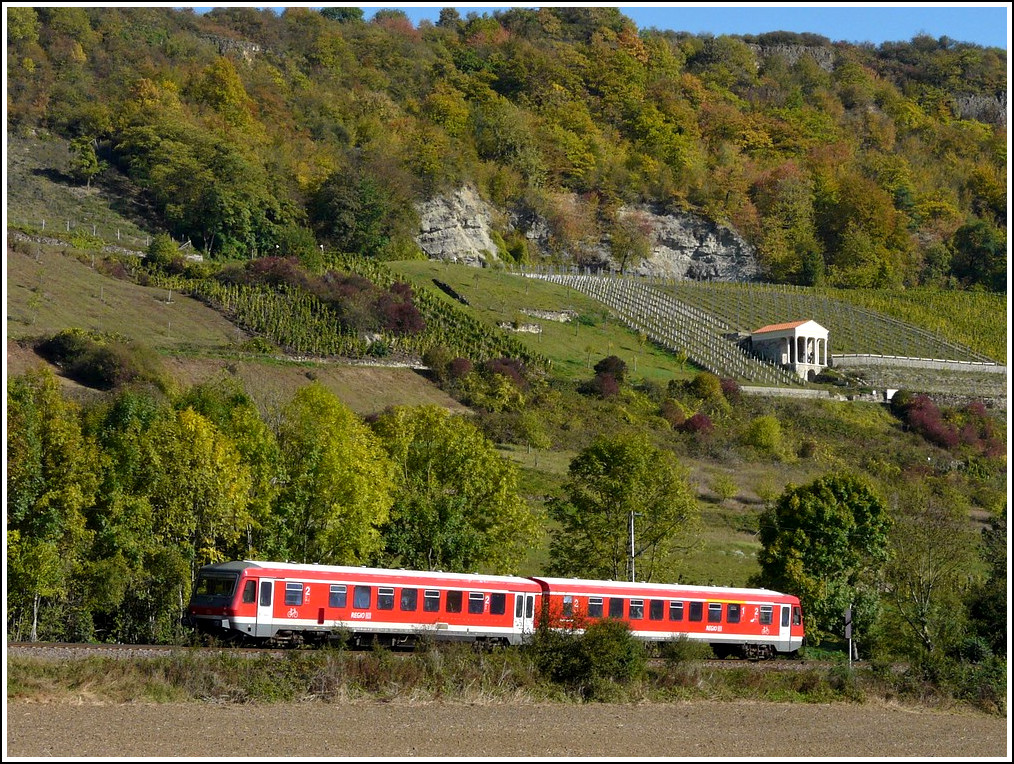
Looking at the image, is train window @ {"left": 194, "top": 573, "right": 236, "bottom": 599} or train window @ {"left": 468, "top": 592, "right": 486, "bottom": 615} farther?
train window @ {"left": 468, "top": 592, "right": 486, "bottom": 615}

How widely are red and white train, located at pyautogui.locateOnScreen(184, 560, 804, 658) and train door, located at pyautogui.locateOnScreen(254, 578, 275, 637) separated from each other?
2cm

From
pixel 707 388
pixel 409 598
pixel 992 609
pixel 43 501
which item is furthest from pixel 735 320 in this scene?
pixel 43 501

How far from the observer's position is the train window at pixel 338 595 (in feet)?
105

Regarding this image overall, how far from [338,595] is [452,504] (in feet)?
38.9

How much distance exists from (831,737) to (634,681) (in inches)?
204

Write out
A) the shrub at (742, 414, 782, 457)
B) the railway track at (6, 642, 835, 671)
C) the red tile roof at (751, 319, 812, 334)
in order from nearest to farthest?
the railway track at (6, 642, 835, 671) < the shrub at (742, 414, 782, 457) < the red tile roof at (751, 319, 812, 334)

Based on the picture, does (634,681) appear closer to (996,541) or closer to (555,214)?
(996,541)

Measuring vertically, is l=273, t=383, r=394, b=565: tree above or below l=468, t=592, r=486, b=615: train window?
above

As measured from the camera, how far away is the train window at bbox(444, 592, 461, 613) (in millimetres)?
33906

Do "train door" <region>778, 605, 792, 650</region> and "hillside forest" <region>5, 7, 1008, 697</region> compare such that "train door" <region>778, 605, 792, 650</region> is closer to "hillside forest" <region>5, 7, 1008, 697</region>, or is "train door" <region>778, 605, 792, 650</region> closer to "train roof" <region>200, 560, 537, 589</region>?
"hillside forest" <region>5, 7, 1008, 697</region>

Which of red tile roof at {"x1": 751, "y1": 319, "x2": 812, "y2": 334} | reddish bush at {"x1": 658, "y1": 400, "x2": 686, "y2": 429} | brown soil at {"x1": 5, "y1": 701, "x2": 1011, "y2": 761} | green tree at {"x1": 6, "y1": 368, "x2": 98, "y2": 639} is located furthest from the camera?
red tile roof at {"x1": 751, "y1": 319, "x2": 812, "y2": 334}

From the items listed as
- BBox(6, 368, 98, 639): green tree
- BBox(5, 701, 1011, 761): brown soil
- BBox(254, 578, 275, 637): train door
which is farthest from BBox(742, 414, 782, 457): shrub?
BBox(254, 578, 275, 637): train door

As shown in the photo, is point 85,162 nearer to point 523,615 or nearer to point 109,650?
point 523,615

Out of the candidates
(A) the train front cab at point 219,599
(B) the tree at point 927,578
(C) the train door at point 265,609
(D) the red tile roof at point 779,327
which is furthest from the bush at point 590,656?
(D) the red tile roof at point 779,327
